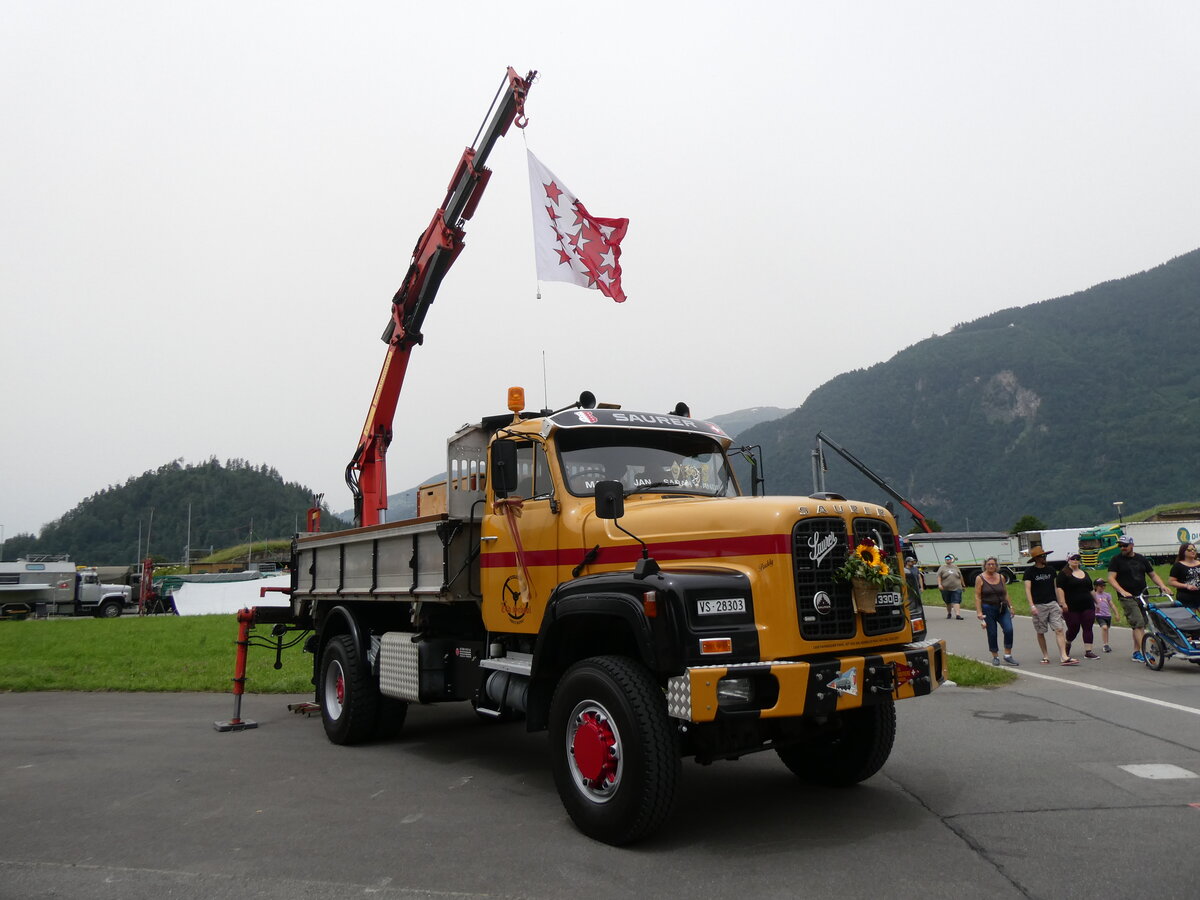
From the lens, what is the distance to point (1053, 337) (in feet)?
604

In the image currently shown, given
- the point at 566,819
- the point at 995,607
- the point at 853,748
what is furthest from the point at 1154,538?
the point at 566,819

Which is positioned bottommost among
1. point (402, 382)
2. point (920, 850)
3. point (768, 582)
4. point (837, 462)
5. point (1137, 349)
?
point (920, 850)

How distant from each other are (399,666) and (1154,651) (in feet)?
31.7

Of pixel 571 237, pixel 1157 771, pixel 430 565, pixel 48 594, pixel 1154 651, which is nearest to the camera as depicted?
pixel 1157 771

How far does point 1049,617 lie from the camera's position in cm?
1252

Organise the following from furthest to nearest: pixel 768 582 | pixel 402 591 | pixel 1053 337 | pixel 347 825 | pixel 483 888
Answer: pixel 1053 337 → pixel 402 591 → pixel 347 825 → pixel 768 582 → pixel 483 888

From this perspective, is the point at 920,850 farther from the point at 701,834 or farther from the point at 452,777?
the point at 452,777

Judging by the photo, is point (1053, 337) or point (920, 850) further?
point (1053, 337)

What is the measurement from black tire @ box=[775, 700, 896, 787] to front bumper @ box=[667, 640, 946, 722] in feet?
2.29

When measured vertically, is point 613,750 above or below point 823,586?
below

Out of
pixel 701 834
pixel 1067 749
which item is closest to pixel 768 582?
pixel 701 834

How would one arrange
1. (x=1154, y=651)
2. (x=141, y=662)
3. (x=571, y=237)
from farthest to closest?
(x=141, y=662) → (x=1154, y=651) → (x=571, y=237)

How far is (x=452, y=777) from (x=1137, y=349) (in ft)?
636

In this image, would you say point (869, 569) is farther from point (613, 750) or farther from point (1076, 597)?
point (1076, 597)
